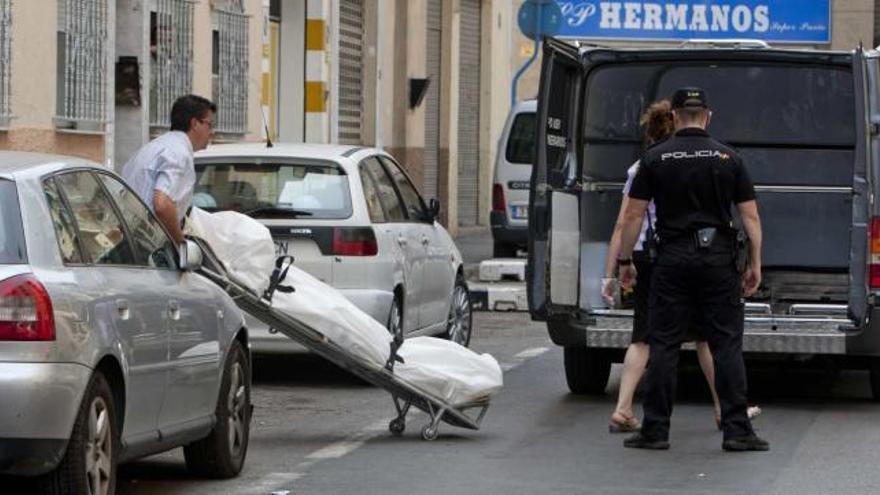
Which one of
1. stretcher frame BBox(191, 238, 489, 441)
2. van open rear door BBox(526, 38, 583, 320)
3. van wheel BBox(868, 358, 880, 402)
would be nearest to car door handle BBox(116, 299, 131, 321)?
stretcher frame BBox(191, 238, 489, 441)

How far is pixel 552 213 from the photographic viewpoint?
1335cm

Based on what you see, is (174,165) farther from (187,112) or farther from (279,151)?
(279,151)

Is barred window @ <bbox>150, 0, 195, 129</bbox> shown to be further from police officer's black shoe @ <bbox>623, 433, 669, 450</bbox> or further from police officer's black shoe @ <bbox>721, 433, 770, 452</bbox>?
police officer's black shoe @ <bbox>721, 433, 770, 452</bbox>

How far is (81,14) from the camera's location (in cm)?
1912

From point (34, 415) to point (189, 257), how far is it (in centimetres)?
176

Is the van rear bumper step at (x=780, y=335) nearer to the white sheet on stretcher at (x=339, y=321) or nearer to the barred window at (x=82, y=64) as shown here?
the white sheet on stretcher at (x=339, y=321)

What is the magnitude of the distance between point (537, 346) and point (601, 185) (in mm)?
3464

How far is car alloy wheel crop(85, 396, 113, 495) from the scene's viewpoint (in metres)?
7.97

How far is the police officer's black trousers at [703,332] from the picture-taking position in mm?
11031

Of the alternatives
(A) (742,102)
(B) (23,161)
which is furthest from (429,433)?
(A) (742,102)

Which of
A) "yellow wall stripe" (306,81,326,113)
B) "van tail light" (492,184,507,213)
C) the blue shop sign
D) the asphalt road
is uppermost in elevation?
the blue shop sign

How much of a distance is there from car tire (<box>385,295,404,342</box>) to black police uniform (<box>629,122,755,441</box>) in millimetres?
2926

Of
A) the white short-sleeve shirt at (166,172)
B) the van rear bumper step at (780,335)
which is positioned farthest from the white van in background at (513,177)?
the white short-sleeve shirt at (166,172)

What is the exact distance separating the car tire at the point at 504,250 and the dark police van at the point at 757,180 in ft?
38.4
